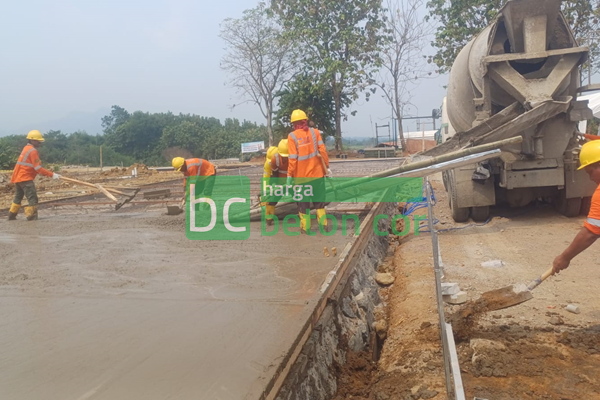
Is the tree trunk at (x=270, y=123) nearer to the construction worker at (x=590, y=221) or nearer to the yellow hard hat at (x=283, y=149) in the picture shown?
the yellow hard hat at (x=283, y=149)

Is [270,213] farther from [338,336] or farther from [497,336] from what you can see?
[497,336]

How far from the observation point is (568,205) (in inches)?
286

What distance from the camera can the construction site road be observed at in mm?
2506

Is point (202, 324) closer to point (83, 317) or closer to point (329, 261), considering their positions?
point (83, 317)

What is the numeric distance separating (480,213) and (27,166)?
7453 mm

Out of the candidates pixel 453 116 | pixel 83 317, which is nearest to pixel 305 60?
pixel 453 116

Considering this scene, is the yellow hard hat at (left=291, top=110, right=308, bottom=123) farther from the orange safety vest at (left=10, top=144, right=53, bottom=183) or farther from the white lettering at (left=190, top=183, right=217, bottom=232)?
the orange safety vest at (left=10, top=144, right=53, bottom=183)

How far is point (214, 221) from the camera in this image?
7.32 metres

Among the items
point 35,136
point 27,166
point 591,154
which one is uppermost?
point 35,136

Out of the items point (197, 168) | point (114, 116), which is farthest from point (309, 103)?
point (114, 116)

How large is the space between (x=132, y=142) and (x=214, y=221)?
129 ft

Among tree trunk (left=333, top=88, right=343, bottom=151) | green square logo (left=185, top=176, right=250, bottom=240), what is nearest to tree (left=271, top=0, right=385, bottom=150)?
tree trunk (left=333, top=88, right=343, bottom=151)

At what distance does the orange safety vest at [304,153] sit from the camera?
6301 mm

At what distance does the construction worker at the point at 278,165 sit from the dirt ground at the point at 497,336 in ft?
6.50
